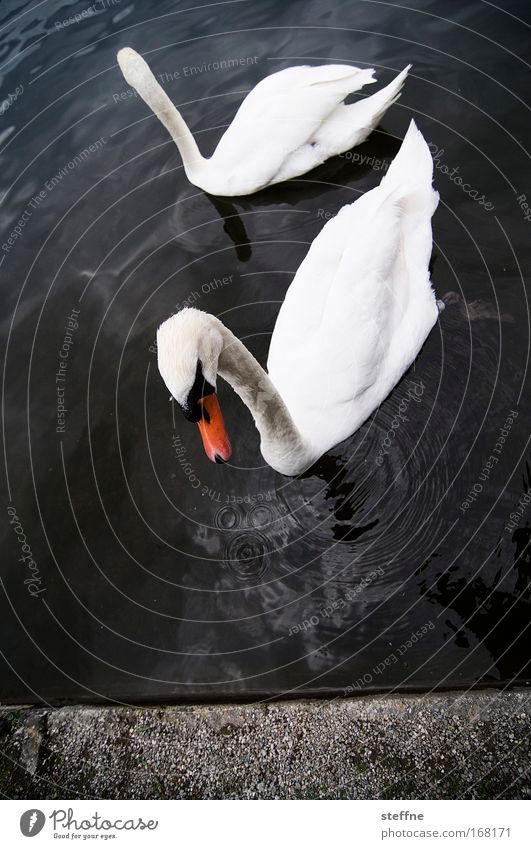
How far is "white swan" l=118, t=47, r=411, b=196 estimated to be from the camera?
602 cm

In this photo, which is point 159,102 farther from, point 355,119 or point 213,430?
point 213,430

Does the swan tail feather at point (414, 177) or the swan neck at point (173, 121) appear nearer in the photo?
the swan tail feather at point (414, 177)

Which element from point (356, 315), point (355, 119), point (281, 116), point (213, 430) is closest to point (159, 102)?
point (281, 116)

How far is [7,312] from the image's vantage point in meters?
6.45

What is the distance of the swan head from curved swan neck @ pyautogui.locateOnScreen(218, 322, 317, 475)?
18 cm

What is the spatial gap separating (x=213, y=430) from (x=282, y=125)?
Answer: 3822 mm

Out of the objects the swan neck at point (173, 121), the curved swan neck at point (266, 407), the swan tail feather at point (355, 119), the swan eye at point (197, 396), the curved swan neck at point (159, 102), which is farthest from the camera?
the swan tail feather at point (355, 119)

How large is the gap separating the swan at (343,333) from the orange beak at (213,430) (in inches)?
0.7

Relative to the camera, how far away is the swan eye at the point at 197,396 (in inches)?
127

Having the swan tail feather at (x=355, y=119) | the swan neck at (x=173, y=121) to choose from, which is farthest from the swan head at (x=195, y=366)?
the swan tail feather at (x=355, y=119)

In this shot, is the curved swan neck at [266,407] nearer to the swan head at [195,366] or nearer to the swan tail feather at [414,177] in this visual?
the swan head at [195,366]

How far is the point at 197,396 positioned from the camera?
332cm
